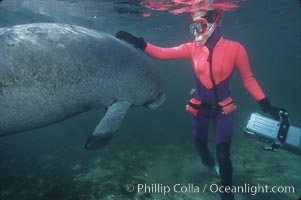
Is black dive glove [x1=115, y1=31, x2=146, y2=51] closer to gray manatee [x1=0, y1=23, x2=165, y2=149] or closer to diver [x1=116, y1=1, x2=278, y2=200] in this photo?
diver [x1=116, y1=1, x2=278, y2=200]

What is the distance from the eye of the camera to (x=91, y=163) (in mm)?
7555

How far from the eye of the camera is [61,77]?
3896 millimetres

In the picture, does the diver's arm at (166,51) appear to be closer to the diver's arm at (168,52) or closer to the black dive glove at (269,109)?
the diver's arm at (168,52)

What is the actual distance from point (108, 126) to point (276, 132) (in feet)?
10.1

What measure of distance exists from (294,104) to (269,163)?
16911 millimetres

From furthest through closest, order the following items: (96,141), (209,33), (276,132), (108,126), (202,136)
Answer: (202,136)
(209,33)
(276,132)
(108,126)
(96,141)

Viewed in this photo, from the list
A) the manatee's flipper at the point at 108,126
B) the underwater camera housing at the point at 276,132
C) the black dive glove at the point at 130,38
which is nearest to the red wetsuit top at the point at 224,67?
the underwater camera housing at the point at 276,132

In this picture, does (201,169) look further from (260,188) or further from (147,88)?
(147,88)

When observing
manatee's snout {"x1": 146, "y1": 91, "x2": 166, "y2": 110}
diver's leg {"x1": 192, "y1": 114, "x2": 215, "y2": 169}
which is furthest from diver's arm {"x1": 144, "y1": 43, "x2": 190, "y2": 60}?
diver's leg {"x1": 192, "y1": 114, "x2": 215, "y2": 169}

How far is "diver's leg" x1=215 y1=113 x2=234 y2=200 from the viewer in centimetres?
529

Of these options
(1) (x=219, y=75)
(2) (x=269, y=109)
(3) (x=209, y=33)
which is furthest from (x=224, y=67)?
(2) (x=269, y=109)

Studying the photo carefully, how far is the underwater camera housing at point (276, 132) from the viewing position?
4637mm

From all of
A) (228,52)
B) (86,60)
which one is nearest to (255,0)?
(228,52)

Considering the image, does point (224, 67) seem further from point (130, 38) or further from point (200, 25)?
point (130, 38)
